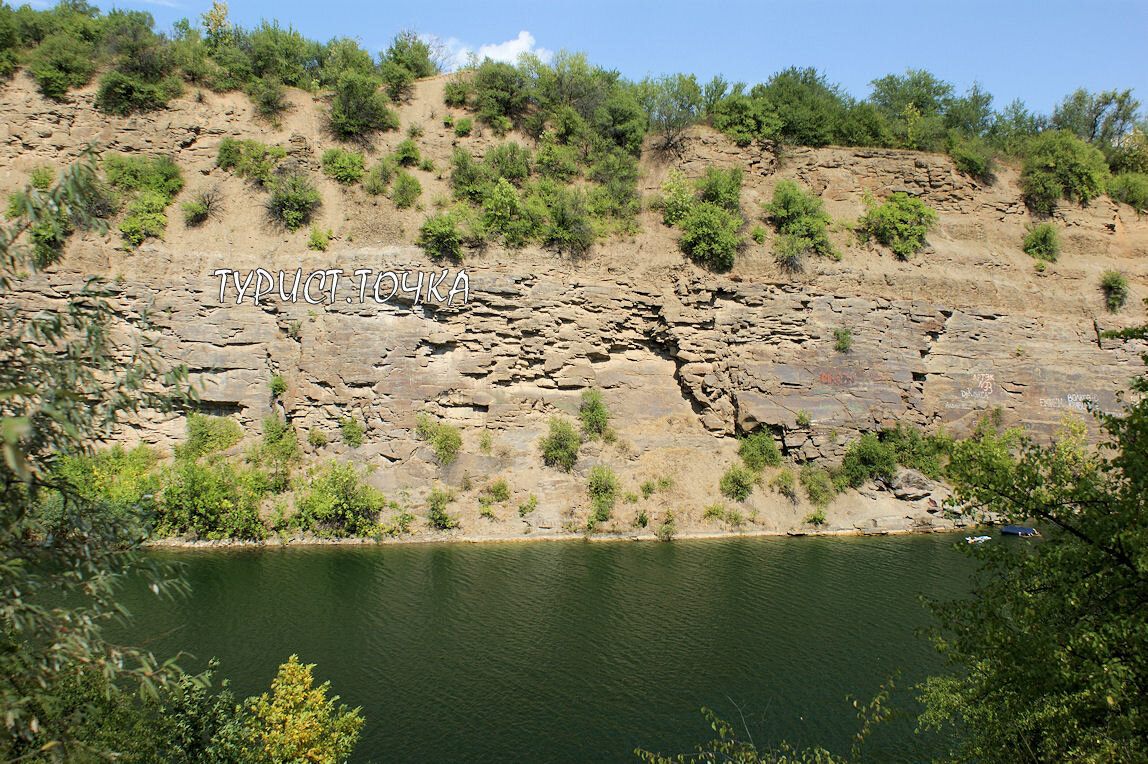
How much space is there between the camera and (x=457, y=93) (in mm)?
33812

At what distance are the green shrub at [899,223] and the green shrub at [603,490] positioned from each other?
60.1ft

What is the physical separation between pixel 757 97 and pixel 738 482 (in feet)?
72.3

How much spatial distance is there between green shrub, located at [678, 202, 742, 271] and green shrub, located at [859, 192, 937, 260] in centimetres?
743

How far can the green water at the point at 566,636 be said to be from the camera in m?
11.9

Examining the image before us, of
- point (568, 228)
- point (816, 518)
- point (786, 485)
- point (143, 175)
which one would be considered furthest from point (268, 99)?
point (816, 518)

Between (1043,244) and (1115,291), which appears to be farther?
(1043,244)

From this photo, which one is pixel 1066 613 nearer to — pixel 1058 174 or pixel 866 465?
pixel 866 465

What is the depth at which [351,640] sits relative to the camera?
15.2 m

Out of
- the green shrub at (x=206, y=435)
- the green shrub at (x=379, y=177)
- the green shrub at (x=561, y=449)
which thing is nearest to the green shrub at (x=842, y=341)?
the green shrub at (x=561, y=449)

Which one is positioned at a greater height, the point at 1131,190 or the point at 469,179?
the point at 1131,190

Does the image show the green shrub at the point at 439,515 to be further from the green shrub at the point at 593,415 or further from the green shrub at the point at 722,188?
the green shrub at the point at 722,188

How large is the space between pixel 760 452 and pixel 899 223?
14260mm

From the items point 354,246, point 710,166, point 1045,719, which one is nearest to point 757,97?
point 710,166

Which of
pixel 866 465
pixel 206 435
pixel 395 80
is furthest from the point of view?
pixel 395 80
